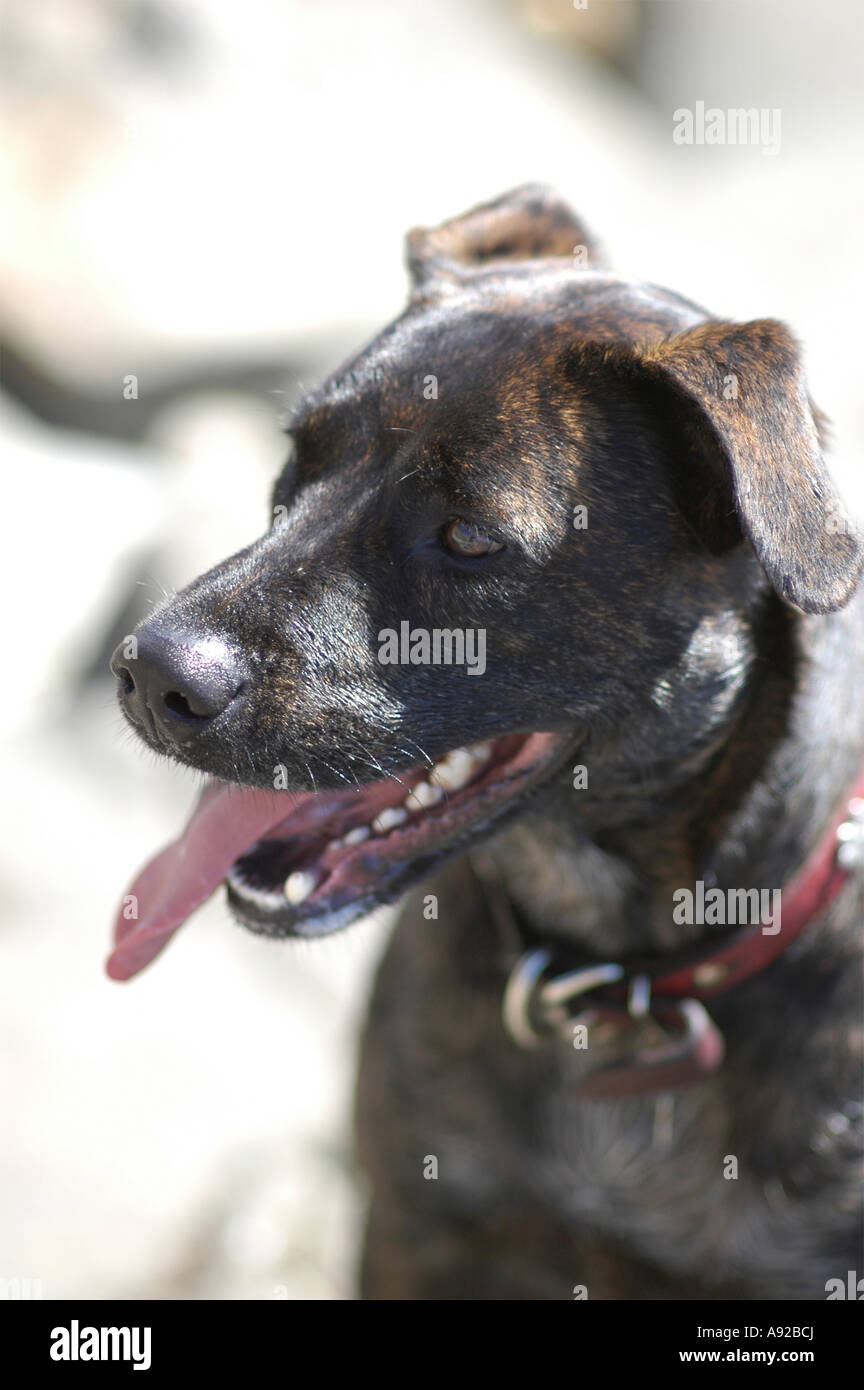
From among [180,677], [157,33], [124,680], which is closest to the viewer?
[180,677]

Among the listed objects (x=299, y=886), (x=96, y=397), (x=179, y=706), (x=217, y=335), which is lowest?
(x=299, y=886)

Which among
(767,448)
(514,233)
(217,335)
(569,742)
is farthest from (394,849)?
(217,335)

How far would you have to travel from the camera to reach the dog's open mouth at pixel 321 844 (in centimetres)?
228

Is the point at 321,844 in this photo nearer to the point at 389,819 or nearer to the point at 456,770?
the point at 389,819

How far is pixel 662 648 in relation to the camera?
220 cm

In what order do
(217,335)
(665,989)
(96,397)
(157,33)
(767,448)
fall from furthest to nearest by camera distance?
(157,33) → (217,335) → (96,397) → (665,989) → (767,448)

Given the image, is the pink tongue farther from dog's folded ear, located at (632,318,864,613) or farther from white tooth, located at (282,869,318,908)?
dog's folded ear, located at (632,318,864,613)

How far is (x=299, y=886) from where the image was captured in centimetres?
229

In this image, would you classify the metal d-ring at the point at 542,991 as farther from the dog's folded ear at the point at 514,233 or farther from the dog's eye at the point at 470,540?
the dog's folded ear at the point at 514,233

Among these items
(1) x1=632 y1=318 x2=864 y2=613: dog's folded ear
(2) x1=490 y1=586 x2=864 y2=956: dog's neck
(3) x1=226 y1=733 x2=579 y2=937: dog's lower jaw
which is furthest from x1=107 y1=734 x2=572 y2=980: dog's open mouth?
(1) x1=632 y1=318 x2=864 y2=613: dog's folded ear

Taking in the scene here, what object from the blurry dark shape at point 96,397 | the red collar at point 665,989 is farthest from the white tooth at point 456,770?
the blurry dark shape at point 96,397

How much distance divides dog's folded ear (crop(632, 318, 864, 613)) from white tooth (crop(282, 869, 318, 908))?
33.9 inches

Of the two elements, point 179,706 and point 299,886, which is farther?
point 299,886

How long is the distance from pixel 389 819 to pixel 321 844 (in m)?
0.14
